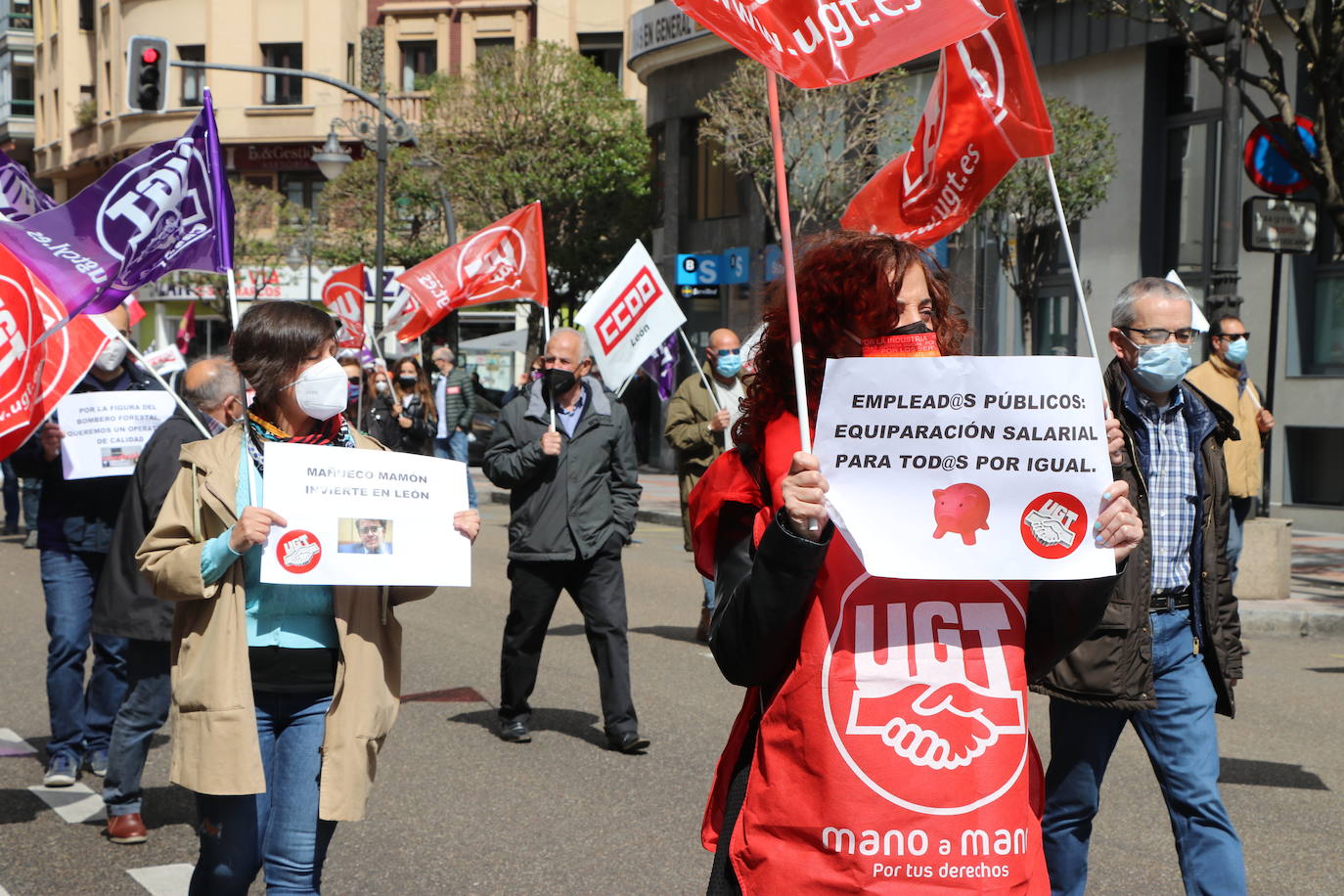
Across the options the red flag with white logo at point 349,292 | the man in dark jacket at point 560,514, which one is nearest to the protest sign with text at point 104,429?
the man in dark jacket at point 560,514

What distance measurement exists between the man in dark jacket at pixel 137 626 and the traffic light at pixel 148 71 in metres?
14.6

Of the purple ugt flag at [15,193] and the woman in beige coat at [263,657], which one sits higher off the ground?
the purple ugt flag at [15,193]

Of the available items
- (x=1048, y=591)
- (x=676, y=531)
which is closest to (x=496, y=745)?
(x=1048, y=591)

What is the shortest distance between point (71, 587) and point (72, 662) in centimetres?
30

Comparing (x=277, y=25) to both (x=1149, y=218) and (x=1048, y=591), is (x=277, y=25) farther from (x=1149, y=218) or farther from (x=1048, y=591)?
(x=1048, y=591)

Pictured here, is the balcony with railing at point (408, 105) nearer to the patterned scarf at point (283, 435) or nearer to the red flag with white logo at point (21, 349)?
the red flag with white logo at point (21, 349)

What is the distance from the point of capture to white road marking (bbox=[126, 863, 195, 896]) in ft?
16.5

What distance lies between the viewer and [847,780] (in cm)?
244

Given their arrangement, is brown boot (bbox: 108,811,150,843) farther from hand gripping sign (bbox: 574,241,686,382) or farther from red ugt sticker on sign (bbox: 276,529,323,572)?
hand gripping sign (bbox: 574,241,686,382)

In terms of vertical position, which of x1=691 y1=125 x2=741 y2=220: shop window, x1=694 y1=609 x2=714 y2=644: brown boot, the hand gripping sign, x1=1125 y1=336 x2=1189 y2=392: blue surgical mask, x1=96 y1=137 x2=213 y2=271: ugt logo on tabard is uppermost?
x1=691 y1=125 x2=741 y2=220: shop window

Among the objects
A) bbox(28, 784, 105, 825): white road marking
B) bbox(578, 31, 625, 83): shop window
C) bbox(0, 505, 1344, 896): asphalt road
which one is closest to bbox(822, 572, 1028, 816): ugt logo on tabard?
bbox(0, 505, 1344, 896): asphalt road

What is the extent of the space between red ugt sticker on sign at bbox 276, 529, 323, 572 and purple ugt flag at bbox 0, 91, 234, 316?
5.91ft

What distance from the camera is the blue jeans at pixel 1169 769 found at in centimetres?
413

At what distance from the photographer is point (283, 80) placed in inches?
1986
